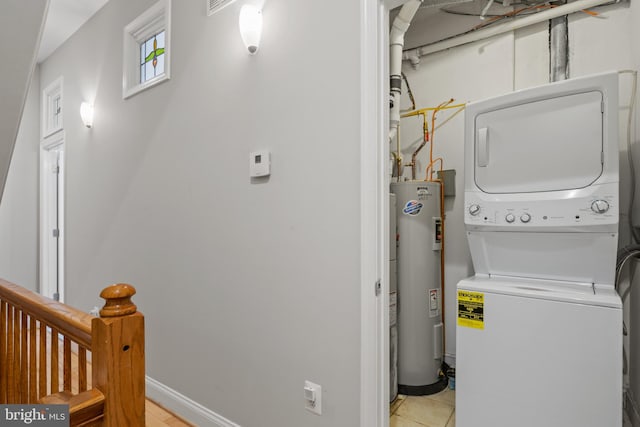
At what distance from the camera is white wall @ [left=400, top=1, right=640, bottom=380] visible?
1933 millimetres

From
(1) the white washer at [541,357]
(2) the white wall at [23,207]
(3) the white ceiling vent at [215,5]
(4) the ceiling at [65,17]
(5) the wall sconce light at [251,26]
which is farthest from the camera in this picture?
(2) the white wall at [23,207]

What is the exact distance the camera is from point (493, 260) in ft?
5.59

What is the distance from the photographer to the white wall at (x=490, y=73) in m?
1.93

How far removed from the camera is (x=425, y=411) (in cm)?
211

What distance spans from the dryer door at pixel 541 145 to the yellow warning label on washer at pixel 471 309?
0.53 m

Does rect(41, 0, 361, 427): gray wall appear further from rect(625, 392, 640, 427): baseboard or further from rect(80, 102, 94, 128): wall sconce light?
rect(625, 392, 640, 427): baseboard

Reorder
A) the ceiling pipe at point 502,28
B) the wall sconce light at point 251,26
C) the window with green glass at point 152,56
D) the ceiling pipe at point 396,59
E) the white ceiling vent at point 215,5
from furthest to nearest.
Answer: the window with green glass at point 152,56
the ceiling pipe at point 396,59
the ceiling pipe at point 502,28
the white ceiling vent at point 215,5
the wall sconce light at point 251,26

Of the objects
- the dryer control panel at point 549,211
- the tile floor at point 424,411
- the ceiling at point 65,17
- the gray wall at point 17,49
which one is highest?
the ceiling at point 65,17

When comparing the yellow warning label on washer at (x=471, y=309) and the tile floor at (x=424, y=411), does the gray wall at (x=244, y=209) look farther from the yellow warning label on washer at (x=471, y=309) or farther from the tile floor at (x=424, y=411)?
the tile floor at (x=424, y=411)

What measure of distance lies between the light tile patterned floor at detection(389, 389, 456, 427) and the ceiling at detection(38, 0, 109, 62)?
392 centimetres

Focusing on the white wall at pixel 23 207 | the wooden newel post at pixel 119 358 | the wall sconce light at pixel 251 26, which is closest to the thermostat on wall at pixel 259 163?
the wall sconce light at pixel 251 26

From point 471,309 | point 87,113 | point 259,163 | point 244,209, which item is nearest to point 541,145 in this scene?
point 471,309

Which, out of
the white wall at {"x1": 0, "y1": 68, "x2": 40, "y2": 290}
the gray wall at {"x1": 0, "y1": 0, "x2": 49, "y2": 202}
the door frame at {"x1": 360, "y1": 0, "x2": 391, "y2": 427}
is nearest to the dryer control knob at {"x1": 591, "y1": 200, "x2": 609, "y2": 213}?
the door frame at {"x1": 360, "y1": 0, "x2": 391, "y2": 427}

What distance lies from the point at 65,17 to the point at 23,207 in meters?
2.31
